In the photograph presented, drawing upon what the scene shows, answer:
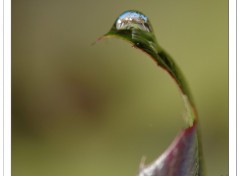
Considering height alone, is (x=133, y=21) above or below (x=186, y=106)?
above

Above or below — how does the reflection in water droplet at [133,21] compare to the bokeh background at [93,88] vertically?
above
